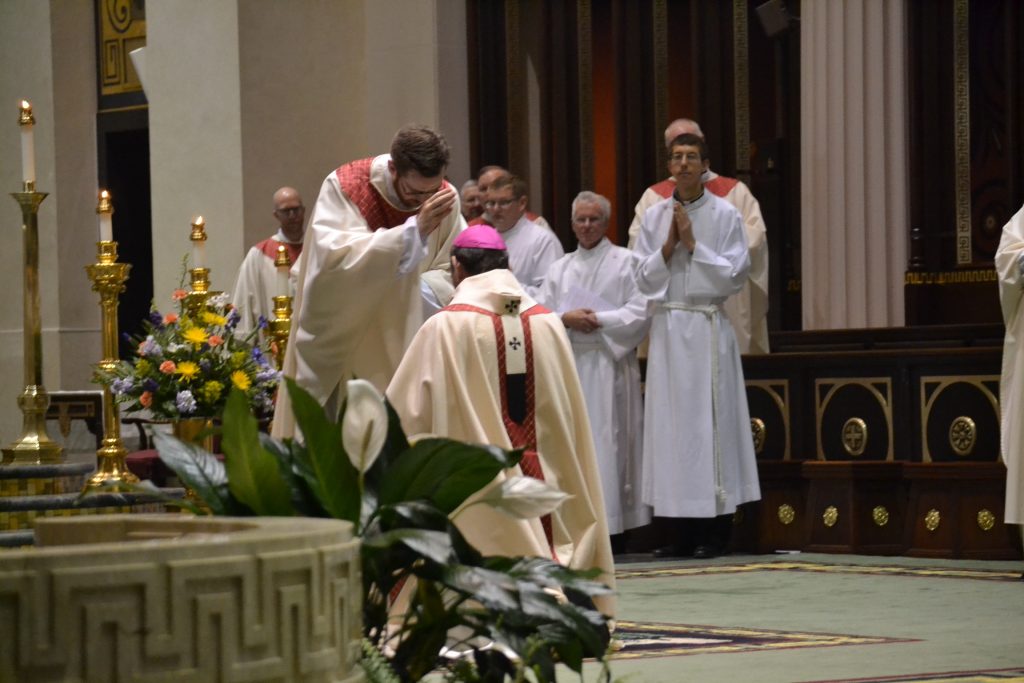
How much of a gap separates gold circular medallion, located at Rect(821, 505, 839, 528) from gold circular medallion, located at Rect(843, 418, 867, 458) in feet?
1.02

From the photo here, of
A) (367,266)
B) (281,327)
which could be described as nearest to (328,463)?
(367,266)

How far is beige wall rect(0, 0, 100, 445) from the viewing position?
16.3 meters

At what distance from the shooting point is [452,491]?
8.30 feet

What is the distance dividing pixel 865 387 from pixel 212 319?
4.46 meters

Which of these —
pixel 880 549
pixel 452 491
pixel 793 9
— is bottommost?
pixel 880 549

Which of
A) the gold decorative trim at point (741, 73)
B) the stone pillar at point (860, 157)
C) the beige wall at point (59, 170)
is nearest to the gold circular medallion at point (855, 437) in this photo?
the stone pillar at point (860, 157)

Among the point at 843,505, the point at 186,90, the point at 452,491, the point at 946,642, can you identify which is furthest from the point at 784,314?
the point at 452,491

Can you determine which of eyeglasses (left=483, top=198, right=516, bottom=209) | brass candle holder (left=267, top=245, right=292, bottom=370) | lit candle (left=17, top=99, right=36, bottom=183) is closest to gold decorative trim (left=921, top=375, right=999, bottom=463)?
eyeglasses (left=483, top=198, right=516, bottom=209)

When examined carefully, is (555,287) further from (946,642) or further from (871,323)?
(946,642)

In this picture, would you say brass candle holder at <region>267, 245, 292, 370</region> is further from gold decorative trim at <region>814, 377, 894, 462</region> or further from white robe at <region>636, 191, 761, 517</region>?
gold decorative trim at <region>814, 377, 894, 462</region>

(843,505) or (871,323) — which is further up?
(871,323)

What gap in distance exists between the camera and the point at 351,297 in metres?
6.19

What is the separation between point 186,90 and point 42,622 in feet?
37.6

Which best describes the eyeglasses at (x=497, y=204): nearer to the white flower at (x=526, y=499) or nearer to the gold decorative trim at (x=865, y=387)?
the gold decorative trim at (x=865, y=387)
